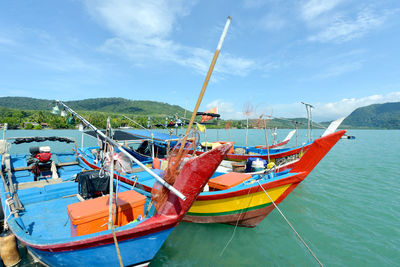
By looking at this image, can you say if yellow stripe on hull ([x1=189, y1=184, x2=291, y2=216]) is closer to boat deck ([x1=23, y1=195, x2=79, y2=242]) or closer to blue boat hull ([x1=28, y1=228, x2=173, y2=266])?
blue boat hull ([x1=28, y1=228, x2=173, y2=266])

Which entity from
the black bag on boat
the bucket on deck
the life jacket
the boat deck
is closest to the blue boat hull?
the boat deck

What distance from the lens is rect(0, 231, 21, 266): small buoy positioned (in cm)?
515

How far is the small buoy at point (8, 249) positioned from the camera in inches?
203

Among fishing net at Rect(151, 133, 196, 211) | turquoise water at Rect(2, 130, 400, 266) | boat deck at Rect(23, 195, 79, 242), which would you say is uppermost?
fishing net at Rect(151, 133, 196, 211)

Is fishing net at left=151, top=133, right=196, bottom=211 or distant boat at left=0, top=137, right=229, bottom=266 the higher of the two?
fishing net at left=151, top=133, right=196, bottom=211

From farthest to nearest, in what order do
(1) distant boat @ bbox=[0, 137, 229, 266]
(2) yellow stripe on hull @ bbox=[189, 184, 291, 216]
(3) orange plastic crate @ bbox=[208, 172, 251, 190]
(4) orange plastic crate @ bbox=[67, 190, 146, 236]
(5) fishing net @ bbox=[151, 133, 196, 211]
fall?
(3) orange plastic crate @ bbox=[208, 172, 251, 190] → (2) yellow stripe on hull @ bbox=[189, 184, 291, 216] → (4) orange plastic crate @ bbox=[67, 190, 146, 236] → (5) fishing net @ bbox=[151, 133, 196, 211] → (1) distant boat @ bbox=[0, 137, 229, 266]

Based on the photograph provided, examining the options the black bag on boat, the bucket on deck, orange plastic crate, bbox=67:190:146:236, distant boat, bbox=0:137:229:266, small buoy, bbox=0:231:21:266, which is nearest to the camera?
distant boat, bbox=0:137:229:266

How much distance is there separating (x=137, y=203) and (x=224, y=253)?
392 centimetres

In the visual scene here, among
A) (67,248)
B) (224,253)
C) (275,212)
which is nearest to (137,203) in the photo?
(67,248)

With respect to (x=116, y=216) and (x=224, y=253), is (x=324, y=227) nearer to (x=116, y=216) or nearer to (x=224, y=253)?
(x=224, y=253)

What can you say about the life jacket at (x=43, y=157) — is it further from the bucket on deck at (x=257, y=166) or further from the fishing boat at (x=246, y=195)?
the bucket on deck at (x=257, y=166)

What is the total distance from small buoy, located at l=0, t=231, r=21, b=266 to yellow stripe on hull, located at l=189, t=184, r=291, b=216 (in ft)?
19.0

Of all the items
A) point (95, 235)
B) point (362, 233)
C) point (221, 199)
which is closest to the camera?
point (95, 235)

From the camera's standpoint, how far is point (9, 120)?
258 ft
